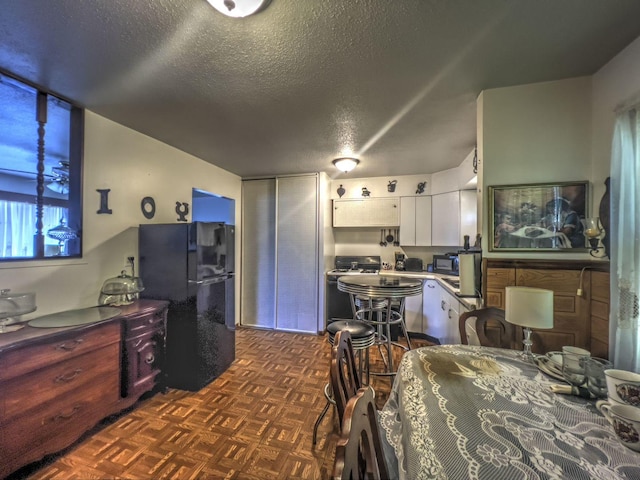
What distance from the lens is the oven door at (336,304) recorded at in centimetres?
398

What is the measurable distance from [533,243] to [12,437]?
3.36 meters

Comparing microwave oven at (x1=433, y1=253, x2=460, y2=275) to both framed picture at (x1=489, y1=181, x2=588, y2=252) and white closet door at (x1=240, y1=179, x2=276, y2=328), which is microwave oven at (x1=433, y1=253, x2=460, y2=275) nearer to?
framed picture at (x1=489, y1=181, x2=588, y2=252)

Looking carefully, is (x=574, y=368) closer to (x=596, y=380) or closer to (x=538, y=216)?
(x=596, y=380)

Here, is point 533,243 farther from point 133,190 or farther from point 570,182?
point 133,190

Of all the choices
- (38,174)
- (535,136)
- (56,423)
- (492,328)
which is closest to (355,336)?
(492,328)

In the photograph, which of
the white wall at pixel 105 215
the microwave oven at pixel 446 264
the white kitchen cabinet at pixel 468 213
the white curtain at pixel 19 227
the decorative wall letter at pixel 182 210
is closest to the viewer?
the white curtain at pixel 19 227

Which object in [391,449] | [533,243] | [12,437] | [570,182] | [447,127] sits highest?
[447,127]

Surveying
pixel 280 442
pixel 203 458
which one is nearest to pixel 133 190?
pixel 203 458

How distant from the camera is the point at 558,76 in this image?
68.6 inches

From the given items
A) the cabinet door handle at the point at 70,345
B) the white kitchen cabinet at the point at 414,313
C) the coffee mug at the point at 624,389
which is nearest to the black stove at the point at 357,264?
the white kitchen cabinet at the point at 414,313

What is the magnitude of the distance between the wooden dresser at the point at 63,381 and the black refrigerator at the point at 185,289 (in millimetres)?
228

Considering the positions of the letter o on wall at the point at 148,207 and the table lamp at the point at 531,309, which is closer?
the table lamp at the point at 531,309

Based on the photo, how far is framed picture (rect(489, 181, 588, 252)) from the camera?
1735mm

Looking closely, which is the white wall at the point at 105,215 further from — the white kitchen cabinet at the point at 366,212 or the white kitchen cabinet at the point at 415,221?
the white kitchen cabinet at the point at 415,221
